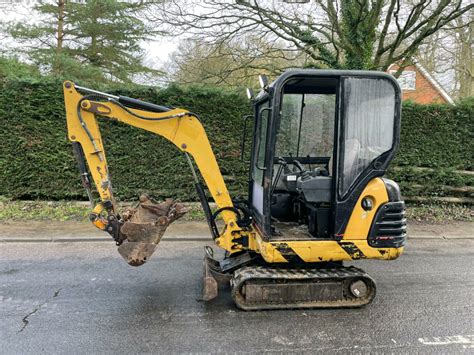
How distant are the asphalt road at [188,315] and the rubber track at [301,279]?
8 cm

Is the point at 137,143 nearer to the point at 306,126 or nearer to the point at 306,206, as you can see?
the point at 306,126

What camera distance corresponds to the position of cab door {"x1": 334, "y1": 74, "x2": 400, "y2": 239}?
3715 mm

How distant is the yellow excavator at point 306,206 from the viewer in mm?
3740

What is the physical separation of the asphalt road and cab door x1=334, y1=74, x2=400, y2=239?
100cm

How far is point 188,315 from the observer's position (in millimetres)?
3768

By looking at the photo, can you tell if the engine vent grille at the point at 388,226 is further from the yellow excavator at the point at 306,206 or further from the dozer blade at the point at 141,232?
the dozer blade at the point at 141,232

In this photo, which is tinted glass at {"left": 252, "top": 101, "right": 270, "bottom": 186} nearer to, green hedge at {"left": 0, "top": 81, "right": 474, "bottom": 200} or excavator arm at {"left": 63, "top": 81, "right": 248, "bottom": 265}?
excavator arm at {"left": 63, "top": 81, "right": 248, "bottom": 265}

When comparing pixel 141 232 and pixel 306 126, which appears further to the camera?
pixel 306 126

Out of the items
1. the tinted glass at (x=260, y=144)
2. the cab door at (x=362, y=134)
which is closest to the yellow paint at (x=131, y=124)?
the tinted glass at (x=260, y=144)

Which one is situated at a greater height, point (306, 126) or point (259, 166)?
point (306, 126)

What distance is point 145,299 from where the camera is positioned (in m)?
4.14

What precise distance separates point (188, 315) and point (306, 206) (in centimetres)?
176

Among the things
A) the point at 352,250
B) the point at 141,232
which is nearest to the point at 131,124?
the point at 141,232

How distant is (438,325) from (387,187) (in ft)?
4.67
